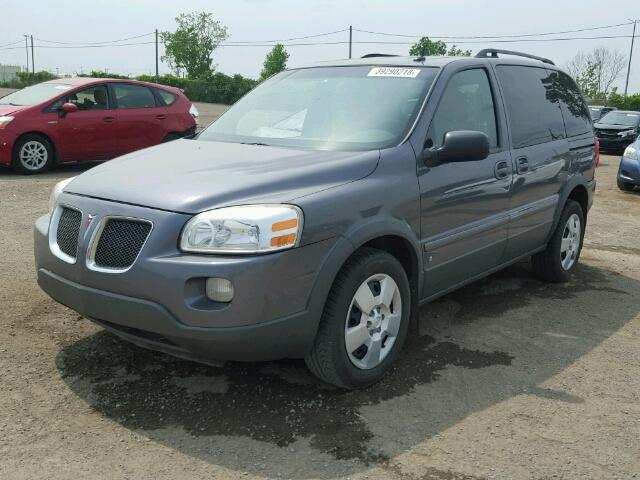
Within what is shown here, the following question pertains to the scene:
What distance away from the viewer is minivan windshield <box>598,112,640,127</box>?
21.2 meters

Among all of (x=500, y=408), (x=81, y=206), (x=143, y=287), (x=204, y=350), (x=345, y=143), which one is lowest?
(x=500, y=408)

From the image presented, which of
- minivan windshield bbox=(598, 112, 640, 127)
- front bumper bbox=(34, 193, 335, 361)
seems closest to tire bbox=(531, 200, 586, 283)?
front bumper bbox=(34, 193, 335, 361)

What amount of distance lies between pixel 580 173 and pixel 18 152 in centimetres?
839

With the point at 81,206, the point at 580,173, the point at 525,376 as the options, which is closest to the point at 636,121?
the point at 580,173

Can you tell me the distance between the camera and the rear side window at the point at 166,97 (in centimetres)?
1223

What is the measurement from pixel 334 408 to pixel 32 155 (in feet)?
29.0

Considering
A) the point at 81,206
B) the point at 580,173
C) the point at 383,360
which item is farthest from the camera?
the point at 580,173

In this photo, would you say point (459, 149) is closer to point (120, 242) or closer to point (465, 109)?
point (465, 109)

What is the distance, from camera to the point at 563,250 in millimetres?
5918

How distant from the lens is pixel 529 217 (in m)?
5.11

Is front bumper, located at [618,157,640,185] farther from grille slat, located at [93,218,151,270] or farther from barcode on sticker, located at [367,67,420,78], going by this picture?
grille slat, located at [93,218,151,270]

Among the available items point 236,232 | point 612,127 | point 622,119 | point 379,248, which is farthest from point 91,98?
point 622,119

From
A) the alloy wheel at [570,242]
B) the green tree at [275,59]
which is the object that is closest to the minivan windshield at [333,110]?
the alloy wheel at [570,242]

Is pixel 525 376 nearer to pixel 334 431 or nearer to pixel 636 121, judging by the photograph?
pixel 334 431
